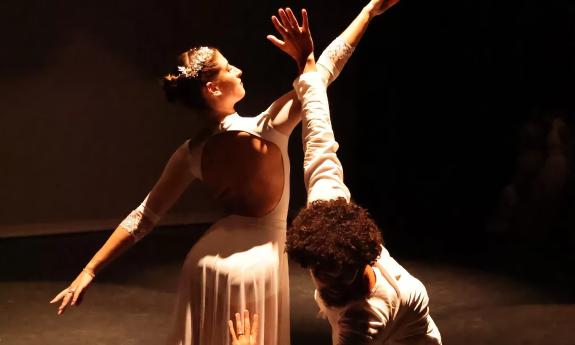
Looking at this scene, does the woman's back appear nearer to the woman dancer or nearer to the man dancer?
the woman dancer

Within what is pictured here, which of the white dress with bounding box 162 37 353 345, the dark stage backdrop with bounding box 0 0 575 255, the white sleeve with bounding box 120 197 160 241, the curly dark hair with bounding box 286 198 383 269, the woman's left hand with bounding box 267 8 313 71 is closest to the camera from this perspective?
the curly dark hair with bounding box 286 198 383 269

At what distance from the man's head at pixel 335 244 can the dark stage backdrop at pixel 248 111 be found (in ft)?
12.6

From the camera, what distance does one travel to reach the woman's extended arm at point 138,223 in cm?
219

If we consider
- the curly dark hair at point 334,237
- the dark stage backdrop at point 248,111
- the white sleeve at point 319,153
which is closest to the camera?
the curly dark hair at point 334,237

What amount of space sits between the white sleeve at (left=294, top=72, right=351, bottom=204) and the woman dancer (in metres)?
0.15

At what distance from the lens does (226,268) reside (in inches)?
83.4

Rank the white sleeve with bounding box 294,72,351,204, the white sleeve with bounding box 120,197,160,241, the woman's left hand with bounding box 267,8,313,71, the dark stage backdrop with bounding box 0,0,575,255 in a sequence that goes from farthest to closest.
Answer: the dark stage backdrop with bounding box 0,0,575,255 → the white sleeve with bounding box 120,197,160,241 → the woman's left hand with bounding box 267,8,313,71 → the white sleeve with bounding box 294,72,351,204

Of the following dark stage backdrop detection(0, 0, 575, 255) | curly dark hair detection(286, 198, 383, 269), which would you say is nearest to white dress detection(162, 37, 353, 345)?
curly dark hair detection(286, 198, 383, 269)

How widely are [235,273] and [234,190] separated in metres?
0.22

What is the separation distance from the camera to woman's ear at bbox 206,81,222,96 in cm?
209

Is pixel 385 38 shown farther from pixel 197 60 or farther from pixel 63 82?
pixel 197 60

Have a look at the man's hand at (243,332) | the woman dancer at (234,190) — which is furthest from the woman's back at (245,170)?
the man's hand at (243,332)

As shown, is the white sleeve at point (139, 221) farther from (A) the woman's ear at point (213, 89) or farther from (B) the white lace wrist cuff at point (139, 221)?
(A) the woman's ear at point (213, 89)

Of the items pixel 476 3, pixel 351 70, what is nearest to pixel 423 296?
pixel 476 3
